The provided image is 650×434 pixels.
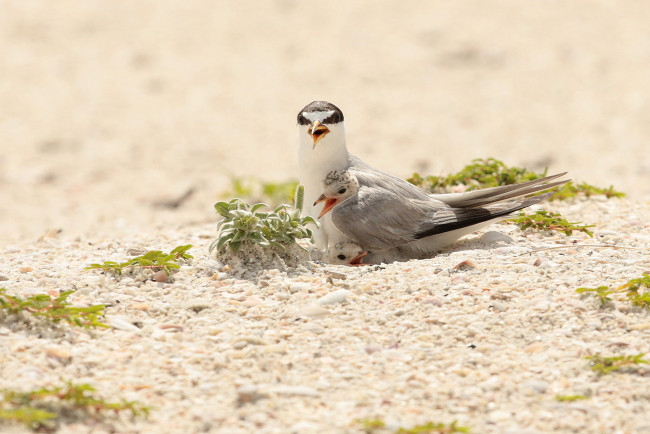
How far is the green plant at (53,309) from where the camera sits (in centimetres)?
362

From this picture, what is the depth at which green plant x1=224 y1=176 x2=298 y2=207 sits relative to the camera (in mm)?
7559

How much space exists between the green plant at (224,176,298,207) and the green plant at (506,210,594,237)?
241cm

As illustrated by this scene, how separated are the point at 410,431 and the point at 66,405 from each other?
117 cm

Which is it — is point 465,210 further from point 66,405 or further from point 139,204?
point 139,204

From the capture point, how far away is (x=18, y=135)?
10.3 m

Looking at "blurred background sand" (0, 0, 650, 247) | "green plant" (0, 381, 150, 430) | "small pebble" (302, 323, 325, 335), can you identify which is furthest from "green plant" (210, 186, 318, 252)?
"blurred background sand" (0, 0, 650, 247)

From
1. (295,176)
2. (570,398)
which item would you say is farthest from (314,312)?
(295,176)

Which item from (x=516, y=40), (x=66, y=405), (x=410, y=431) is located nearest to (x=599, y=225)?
(x=410, y=431)

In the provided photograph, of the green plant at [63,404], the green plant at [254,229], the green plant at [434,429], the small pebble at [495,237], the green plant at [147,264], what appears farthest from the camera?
the small pebble at [495,237]

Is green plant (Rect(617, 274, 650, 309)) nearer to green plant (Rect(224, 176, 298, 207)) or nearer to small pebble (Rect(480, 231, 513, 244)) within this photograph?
small pebble (Rect(480, 231, 513, 244))

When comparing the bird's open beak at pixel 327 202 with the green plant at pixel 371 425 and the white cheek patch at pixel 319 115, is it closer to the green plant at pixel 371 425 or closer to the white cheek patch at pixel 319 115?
the white cheek patch at pixel 319 115

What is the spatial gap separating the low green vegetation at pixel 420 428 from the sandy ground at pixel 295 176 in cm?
6

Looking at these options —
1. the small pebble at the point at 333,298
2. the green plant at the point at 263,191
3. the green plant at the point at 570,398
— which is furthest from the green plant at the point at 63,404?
the green plant at the point at 263,191

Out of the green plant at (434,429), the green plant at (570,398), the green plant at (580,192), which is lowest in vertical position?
the green plant at (434,429)
